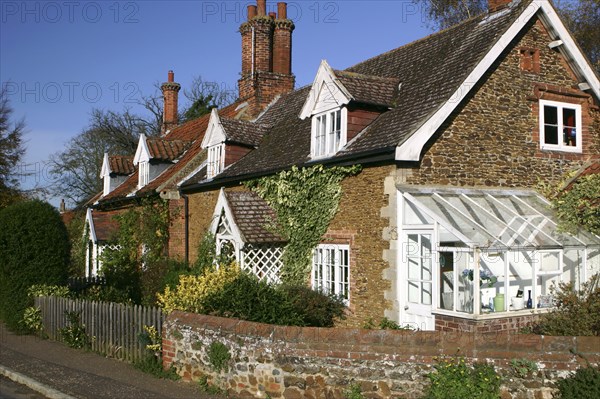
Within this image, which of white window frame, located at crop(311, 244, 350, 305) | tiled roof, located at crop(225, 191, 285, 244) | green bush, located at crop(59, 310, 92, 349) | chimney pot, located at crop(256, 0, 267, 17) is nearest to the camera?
green bush, located at crop(59, 310, 92, 349)

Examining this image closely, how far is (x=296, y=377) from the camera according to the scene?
8.83m

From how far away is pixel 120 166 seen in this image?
95.8ft

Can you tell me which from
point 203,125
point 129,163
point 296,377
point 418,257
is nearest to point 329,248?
point 418,257

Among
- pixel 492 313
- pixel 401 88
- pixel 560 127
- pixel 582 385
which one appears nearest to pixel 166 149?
pixel 401 88

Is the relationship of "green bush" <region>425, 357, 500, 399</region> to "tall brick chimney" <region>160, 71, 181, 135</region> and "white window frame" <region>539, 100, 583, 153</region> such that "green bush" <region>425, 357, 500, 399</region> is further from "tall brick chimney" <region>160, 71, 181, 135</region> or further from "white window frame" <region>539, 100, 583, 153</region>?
"tall brick chimney" <region>160, 71, 181, 135</region>

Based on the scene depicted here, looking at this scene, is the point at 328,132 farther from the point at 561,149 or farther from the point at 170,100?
the point at 170,100

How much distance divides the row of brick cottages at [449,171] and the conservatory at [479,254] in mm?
33

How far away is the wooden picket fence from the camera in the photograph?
1170 centimetres

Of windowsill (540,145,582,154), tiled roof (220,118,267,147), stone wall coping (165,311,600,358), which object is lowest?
stone wall coping (165,311,600,358)

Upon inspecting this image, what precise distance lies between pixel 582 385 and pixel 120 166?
2530cm

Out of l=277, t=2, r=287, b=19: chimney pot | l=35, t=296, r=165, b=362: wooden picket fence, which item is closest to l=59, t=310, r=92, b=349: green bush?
l=35, t=296, r=165, b=362: wooden picket fence

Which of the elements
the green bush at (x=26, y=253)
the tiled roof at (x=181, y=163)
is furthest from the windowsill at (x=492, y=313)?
the tiled roof at (x=181, y=163)

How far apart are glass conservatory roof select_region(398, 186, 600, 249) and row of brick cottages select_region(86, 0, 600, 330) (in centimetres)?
4

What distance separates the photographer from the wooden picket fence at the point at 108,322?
38.4ft
